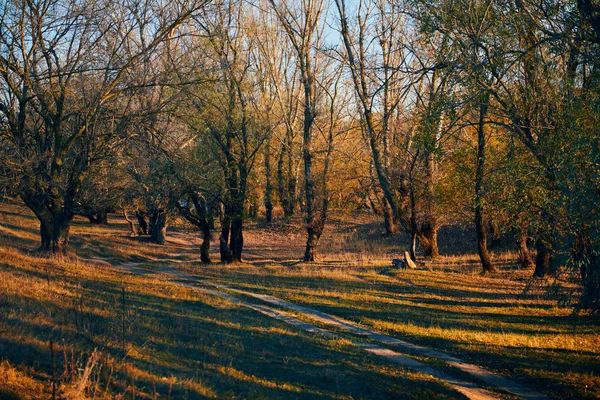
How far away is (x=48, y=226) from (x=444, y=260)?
63.5 ft

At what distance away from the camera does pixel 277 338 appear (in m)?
11.0

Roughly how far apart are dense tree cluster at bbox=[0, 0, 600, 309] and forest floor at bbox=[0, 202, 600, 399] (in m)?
1.96

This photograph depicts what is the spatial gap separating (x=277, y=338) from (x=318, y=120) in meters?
27.0

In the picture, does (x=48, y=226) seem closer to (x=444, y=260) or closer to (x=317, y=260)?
(x=317, y=260)

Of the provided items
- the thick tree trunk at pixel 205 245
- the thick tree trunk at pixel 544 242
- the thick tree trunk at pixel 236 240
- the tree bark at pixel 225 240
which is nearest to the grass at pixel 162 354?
the thick tree trunk at pixel 544 242

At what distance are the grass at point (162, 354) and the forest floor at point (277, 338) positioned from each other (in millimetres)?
29

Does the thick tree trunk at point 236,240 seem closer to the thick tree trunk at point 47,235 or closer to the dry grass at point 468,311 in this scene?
the dry grass at point 468,311

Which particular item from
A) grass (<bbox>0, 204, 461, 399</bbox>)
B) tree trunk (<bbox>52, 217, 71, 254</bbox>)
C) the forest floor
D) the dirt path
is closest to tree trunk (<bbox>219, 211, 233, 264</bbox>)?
the forest floor

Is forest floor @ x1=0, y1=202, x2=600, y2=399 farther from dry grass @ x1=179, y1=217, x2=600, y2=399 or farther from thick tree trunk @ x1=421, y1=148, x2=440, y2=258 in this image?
thick tree trunk @ x1=421, y1=148, x2=440, y2=258

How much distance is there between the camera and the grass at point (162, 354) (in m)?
7.01

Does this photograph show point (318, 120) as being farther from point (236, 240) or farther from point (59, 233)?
point (59, 233)

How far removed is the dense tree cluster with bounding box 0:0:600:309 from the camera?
1128cm

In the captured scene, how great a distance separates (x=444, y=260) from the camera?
30.0 meters

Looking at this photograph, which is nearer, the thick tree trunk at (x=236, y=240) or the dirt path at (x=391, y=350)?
the dirt path at (x=391, y=350)
